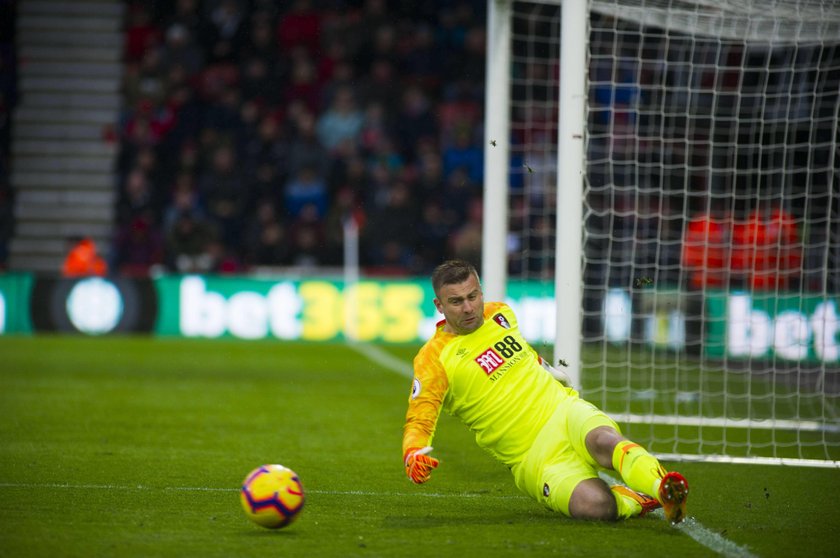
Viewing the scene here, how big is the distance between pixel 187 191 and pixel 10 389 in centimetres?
943

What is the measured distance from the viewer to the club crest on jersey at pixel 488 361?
5.73 meters

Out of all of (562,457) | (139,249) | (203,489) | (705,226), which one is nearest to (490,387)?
(562,457)

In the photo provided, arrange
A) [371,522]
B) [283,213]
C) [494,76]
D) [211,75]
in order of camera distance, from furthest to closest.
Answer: [211,75] < [283,213] < [494,76] < [371,522]

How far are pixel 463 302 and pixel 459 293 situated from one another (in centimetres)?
5

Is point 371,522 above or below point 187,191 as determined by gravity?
below

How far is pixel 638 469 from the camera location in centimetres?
505

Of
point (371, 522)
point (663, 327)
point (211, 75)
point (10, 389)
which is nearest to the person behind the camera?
point (371, 522)

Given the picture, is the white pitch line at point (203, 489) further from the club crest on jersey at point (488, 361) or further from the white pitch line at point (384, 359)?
the white pitch line at point (384, 359)

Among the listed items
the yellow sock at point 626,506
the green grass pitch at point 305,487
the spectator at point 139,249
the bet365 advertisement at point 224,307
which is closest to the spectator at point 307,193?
the bet365 advertisement at point 224,307

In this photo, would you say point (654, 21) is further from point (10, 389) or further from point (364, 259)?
point (364, 259)

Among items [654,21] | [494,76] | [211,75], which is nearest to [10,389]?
[494,76]

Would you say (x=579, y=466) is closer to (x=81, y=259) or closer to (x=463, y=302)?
(x=463, y=302)

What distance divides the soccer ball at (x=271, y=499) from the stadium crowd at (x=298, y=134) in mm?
13060

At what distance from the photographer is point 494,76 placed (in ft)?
27.7
